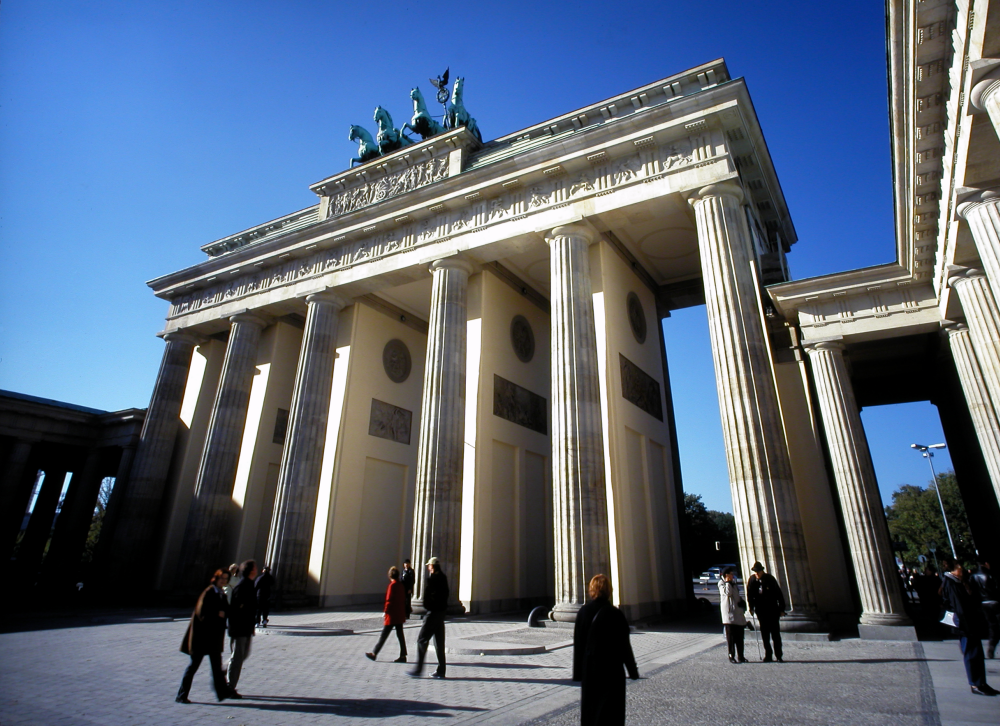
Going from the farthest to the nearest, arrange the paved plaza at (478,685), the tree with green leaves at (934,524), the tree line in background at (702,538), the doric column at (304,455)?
the tree line in background at (702,538)
the tree with green leaves at (934,524)
the doric column at (304,455)
the paved plaza at (478,685)

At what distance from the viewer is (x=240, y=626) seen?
6.15 metres

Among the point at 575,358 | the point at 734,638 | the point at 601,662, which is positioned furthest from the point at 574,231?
the point at 601,662

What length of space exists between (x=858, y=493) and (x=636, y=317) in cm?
850

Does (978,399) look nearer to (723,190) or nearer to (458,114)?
(723,190)

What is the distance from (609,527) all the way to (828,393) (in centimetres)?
593

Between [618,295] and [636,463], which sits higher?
[618,295]

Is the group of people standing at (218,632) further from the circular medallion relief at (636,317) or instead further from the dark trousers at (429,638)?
the circular medallion relief at (636,317)

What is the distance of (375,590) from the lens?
64.1ft

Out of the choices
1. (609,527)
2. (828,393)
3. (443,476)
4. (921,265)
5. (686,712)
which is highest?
(921,265)

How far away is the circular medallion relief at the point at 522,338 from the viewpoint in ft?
64.0

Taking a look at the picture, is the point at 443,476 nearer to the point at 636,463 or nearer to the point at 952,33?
the point at 636,463

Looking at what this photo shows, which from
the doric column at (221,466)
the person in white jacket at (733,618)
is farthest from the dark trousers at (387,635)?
the doric column at (221,466)

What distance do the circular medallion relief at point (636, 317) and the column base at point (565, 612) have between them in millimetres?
8724

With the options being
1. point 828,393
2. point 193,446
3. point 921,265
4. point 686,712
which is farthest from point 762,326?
point 193,446
